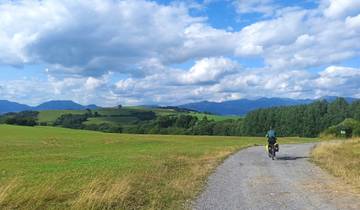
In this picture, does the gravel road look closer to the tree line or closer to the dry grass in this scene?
the dry grass

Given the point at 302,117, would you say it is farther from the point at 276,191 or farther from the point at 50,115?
the point at 276,191

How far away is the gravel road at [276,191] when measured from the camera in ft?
43.0

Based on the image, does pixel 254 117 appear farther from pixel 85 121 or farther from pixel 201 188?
pixel 201 188

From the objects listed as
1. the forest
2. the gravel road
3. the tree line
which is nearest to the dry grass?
the gravel road

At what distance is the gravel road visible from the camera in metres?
13.1

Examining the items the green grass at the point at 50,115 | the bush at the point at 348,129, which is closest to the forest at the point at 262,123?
the green grass at the point at 50,115

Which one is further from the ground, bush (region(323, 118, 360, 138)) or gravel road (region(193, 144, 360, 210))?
bush (region(323, 118, 360, 138))

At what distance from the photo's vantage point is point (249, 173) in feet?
72.3

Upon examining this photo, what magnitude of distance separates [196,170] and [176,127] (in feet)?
409

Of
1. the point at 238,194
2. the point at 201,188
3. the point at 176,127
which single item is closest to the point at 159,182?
the point at 201,188

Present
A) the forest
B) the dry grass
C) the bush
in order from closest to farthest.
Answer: the dry grass
the bush
the forest

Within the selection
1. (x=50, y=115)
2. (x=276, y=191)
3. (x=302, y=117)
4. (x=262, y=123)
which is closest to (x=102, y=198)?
(x=276, y=191)

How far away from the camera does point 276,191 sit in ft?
51.9

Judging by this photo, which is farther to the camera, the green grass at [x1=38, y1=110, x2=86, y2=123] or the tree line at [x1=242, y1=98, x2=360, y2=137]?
the green grass at [x1=38, y1=110, x2=86, y2=123]
